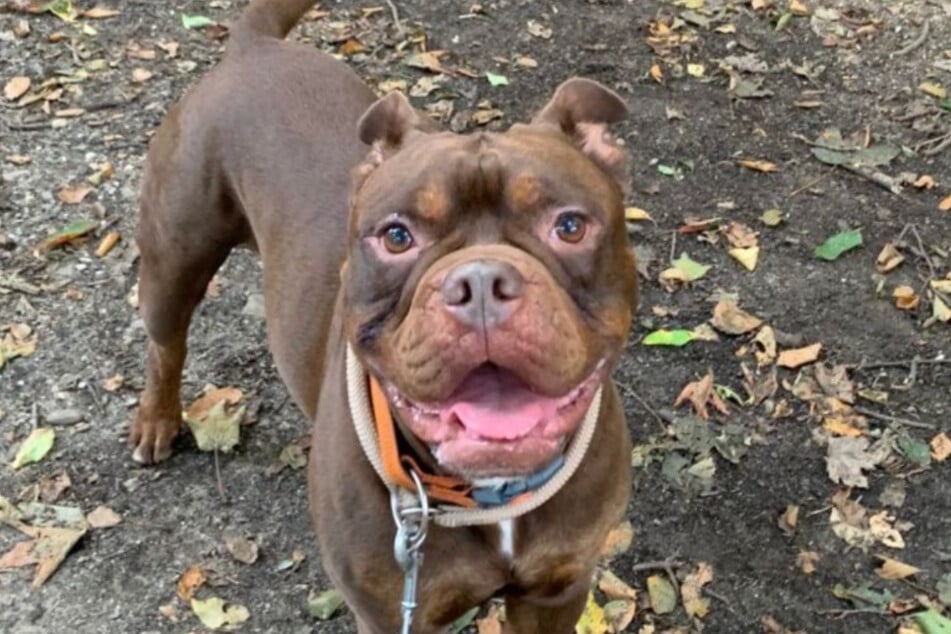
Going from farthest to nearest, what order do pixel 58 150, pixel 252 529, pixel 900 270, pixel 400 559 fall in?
pixel 58 150 → pixel 900 270 → pixel 252 529 → pixel 400 559

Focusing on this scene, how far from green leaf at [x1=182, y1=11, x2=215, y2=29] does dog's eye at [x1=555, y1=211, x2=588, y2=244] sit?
15.7 feet

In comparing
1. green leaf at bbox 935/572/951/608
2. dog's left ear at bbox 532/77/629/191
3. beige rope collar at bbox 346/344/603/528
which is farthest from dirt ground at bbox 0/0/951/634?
dog's left ear at bbox 532/77/629/191

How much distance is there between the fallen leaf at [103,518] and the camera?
4.76 m

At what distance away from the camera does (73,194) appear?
6121 millimetres

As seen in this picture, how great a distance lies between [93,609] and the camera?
450 centimetres

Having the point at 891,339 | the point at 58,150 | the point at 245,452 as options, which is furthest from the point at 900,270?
the point at 58,150

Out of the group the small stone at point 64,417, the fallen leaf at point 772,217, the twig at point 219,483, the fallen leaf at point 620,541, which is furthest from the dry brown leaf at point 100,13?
the fallen leaf at point 620,541

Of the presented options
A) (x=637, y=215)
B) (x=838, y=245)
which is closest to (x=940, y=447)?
(x=838, y=245)

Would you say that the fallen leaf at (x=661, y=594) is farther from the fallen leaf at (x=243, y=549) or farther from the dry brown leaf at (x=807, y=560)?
the fallen leaf at (x=243, y=549)

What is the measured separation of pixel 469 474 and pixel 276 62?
6.28 feet

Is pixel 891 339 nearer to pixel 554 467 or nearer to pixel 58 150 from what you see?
pixel 554 467

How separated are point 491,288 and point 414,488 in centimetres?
70

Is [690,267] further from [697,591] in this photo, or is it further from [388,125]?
[388,125]

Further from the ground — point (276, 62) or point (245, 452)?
point (276, 62)
